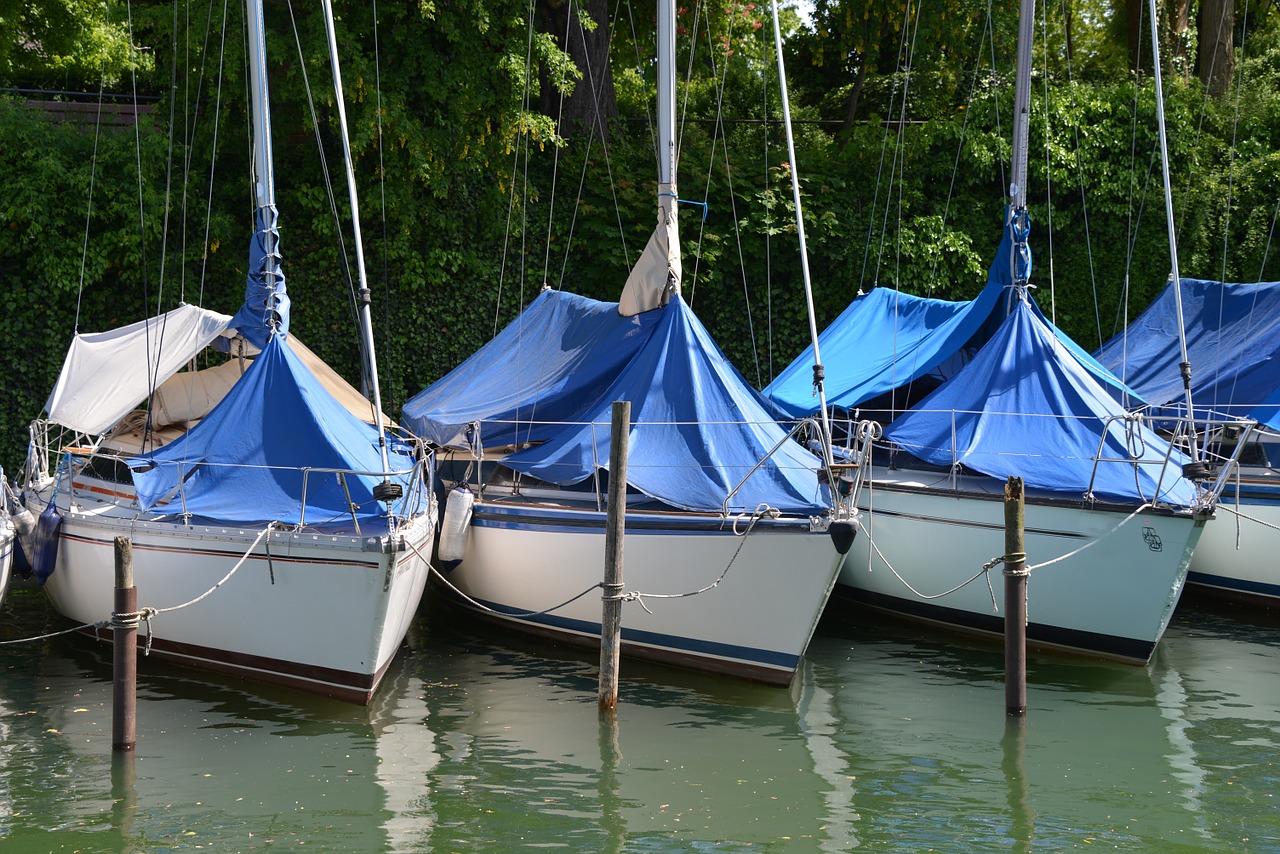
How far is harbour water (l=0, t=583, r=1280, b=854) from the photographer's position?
862cm

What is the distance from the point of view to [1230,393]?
A: 15.6 metres

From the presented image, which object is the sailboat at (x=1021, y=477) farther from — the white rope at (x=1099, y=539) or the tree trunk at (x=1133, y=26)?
the tree trunk at (x=1133, y=26)

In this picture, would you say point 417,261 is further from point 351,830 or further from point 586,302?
point 351,830

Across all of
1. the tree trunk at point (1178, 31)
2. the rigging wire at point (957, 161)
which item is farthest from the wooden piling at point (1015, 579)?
the tree trunk at point (1178, 31)

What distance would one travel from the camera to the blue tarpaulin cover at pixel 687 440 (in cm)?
1195

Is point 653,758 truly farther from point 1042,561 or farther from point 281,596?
point 1042,561

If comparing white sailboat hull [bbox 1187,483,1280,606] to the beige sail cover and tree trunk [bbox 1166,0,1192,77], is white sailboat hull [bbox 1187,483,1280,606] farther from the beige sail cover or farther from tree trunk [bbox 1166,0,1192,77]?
tree trunk [bbox 1166,0,1192,77]

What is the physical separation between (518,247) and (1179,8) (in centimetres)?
1369

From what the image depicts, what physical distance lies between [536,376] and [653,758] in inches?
217

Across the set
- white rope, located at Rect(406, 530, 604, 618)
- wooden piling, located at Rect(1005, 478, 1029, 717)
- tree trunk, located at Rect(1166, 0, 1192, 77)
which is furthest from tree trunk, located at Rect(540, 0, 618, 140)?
wooden piling, located at Rect(1005, 478, 1029, 717)

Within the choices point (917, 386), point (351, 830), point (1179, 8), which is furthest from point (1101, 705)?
point (1179, 8)

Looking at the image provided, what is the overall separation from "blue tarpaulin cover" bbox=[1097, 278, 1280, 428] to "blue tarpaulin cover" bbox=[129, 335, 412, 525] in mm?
9133

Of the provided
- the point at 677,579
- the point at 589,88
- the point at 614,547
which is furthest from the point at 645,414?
the point at 589,88

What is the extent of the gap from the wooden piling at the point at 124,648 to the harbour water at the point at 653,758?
228 mm
